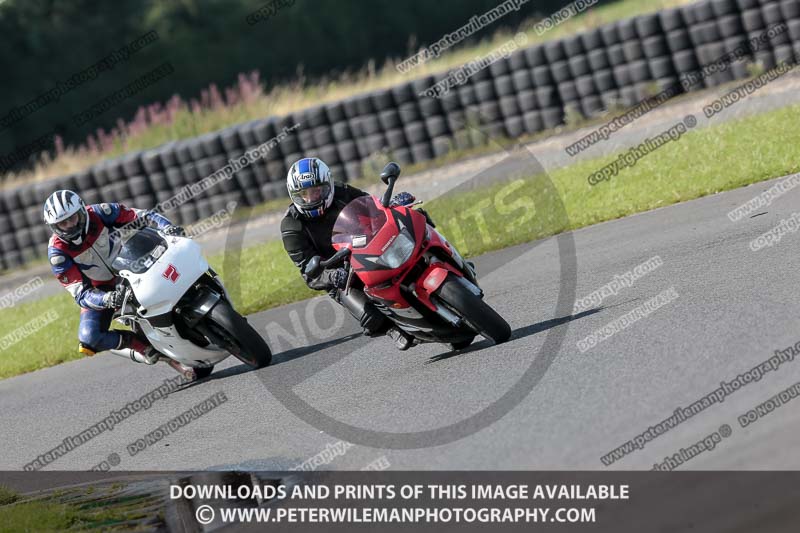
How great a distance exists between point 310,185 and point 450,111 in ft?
34.5

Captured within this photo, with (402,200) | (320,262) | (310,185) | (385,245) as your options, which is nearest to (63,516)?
(320,262)

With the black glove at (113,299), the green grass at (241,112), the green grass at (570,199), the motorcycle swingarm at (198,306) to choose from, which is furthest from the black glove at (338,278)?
the green grass at (241,112)

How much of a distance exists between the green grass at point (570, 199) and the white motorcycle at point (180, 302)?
3.19 meters

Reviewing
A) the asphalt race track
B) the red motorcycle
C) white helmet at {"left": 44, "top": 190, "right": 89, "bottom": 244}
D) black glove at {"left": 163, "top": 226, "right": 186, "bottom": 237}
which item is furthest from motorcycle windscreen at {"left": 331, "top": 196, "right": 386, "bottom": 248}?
white helmet at {"left": 44, "top": 190, "right": 89, "bottom": 244}

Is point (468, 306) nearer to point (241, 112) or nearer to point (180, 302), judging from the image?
point (180, 302)

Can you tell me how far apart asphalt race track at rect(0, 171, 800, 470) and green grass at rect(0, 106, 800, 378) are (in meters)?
0.73

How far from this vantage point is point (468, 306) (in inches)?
303

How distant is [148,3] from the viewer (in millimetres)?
44312

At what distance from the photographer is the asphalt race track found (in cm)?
588

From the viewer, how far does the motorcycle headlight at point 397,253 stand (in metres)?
7.81

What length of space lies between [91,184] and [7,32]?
2173 cm

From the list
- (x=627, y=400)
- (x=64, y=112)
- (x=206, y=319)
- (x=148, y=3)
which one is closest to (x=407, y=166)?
(x=206, y=319)

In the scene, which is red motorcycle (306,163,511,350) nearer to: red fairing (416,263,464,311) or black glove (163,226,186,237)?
red fairing (416,263,464,311)

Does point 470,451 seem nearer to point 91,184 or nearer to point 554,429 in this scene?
point 554,429
